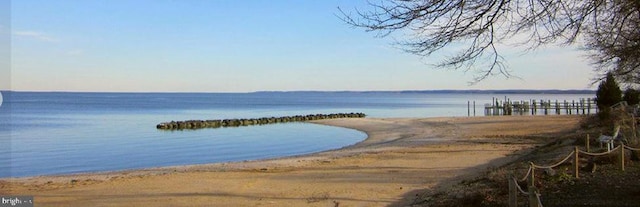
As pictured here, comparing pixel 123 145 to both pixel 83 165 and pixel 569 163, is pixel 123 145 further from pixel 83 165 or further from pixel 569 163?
pixel 569 163

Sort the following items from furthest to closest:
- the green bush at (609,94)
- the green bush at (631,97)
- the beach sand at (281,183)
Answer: the green bush at (631,97) < the green bush at (609,94) < the beach sand at (281,183)

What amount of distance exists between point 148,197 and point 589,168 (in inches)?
380

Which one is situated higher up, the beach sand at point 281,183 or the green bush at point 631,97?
the green bush at point 631,97

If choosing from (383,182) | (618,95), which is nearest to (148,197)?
(383,182)

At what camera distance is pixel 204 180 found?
1616 cm
